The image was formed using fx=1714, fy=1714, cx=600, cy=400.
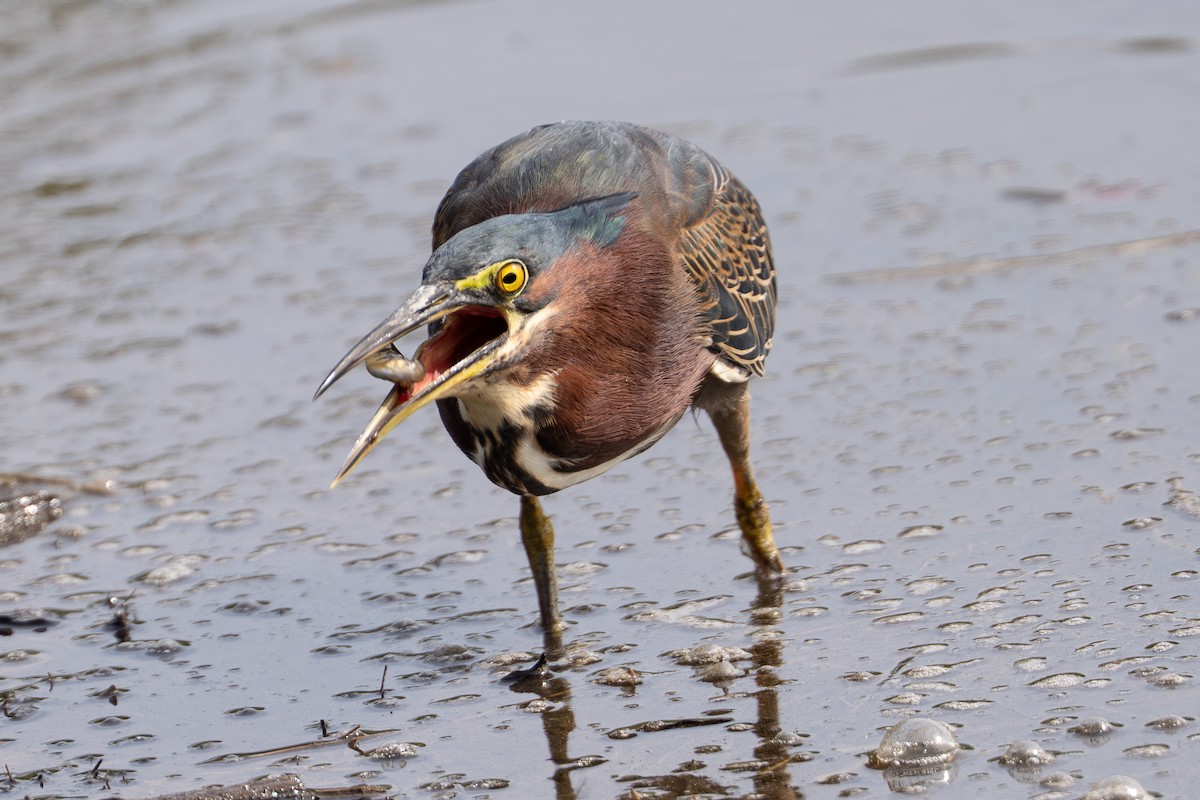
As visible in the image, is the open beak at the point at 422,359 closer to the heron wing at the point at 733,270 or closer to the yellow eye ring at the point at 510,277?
the yellow eye ring at the point at 510,277

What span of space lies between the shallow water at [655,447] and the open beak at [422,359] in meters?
0.88

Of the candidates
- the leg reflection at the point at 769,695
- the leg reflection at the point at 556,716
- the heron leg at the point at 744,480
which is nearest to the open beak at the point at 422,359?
the leg reflection at the point at 556,716

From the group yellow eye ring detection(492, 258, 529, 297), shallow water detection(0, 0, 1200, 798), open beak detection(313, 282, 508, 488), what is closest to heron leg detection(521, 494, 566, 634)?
shallow water detection(0, 0, 1200, 798)

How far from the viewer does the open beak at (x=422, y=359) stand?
3.53 meters

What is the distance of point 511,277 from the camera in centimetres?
371

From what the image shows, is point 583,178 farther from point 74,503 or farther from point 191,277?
point 191,277

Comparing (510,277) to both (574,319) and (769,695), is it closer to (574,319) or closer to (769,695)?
(574,319)

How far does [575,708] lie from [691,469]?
1.60 meters

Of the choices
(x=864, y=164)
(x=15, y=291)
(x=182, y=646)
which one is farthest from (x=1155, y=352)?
(x=15, y=291)

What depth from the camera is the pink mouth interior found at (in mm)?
3781

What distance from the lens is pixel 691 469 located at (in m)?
5.70

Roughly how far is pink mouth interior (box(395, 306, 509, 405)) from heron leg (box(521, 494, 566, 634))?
2.73 feet

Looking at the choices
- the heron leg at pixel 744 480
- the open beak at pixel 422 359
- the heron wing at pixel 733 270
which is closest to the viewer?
the open beak at pixel 422 359

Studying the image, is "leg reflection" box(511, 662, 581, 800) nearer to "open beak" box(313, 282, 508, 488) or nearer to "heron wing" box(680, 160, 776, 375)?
"open beak" box(313, 282, 508, 488)
